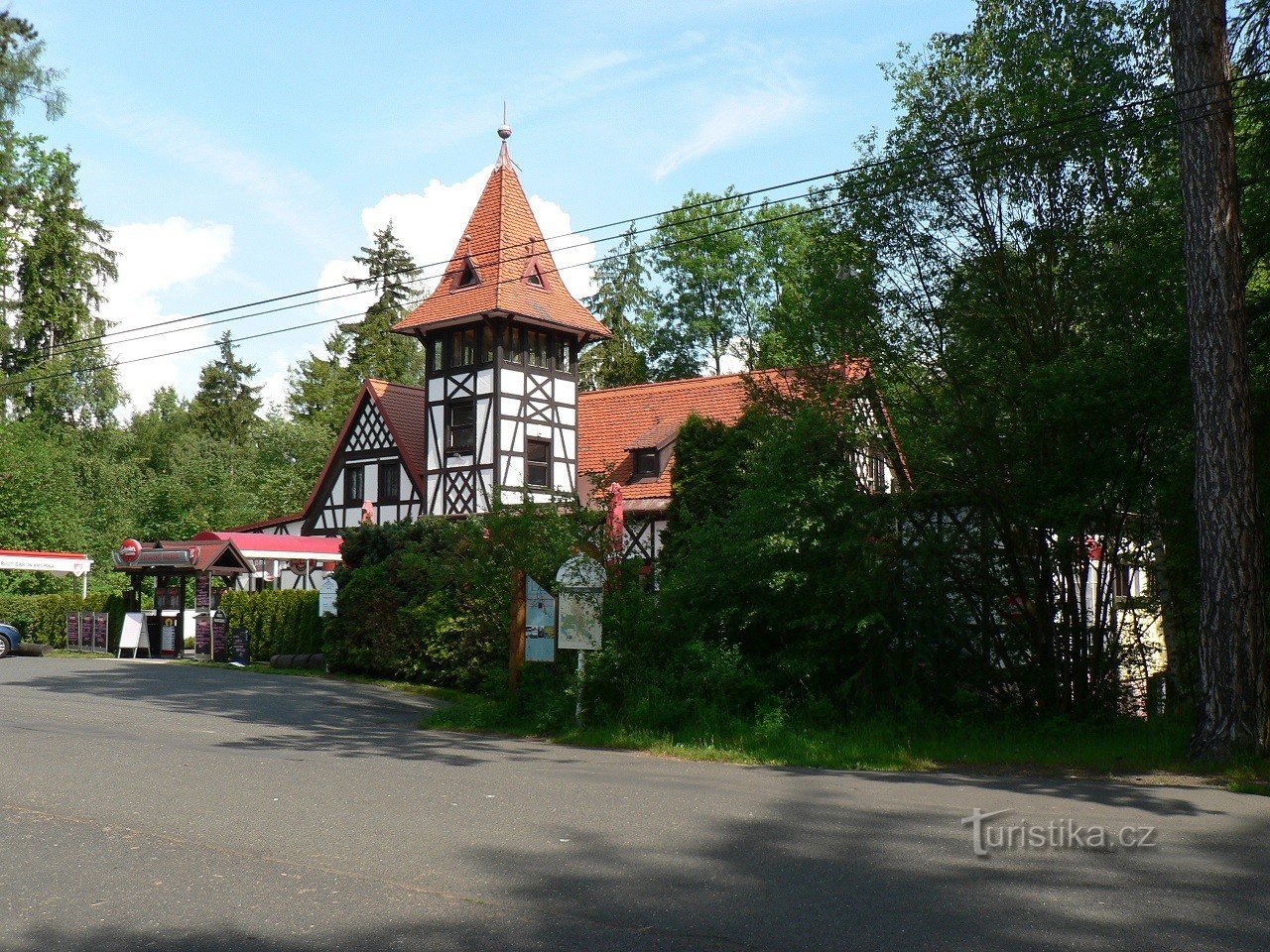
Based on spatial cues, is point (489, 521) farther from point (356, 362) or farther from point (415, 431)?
point (356, 362)

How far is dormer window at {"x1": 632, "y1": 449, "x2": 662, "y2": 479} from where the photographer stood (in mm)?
33344

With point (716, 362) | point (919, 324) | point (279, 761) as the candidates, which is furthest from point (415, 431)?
point (279, 761)

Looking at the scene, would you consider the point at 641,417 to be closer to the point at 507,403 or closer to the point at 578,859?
the point at 507,403

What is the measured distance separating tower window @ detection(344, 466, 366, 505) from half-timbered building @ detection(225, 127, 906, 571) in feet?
0.51

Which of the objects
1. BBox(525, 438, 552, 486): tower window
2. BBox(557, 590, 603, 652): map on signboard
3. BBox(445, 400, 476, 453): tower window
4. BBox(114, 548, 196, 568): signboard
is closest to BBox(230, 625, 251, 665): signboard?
BBox(114, 548, 196, 568): signboard

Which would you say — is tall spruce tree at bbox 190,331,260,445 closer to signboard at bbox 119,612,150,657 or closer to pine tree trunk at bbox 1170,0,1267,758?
signboard at bbox 119,612,150,657

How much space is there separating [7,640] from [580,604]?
849 inches

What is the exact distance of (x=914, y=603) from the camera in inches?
545

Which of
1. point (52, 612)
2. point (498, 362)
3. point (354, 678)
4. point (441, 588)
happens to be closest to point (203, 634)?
point (354, 678)

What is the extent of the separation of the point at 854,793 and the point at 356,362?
57.1m

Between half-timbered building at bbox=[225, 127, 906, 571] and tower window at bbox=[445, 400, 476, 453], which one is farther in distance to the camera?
tower window at bbox=[445, 400, 476, 453]

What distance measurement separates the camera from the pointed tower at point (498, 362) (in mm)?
33750

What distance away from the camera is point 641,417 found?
36500mm

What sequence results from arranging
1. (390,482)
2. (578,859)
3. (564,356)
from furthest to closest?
(390,482) → (564,356) → (578,859)
